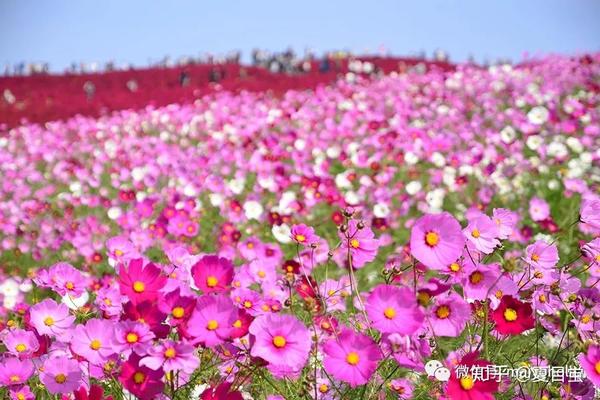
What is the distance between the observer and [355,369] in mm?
1107

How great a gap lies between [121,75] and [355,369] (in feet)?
58.4

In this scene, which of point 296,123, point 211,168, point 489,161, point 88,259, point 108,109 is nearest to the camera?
point 88,259

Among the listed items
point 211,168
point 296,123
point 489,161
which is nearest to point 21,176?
point 211,168

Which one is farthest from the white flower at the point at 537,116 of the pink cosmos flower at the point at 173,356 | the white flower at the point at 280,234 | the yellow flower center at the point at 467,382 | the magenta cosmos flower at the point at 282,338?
the pink cosmos flower at the point at 173,356

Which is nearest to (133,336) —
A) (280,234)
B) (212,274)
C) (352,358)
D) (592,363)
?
(212,274)

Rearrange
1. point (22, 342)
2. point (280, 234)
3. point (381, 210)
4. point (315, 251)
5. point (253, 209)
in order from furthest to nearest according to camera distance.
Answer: point (381, 210) < point (253, 209) < point (315, 251) < point (280, 234) < point (22, 342)

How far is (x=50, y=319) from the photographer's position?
4.66 ft

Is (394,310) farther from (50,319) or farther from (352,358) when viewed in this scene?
(50,319)

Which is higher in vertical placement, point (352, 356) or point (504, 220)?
point (504, 220)

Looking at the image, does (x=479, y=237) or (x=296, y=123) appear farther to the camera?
(x=296, y=123)

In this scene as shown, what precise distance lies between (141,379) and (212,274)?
0.87 ft

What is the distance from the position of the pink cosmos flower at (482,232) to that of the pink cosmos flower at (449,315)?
0.46 feet

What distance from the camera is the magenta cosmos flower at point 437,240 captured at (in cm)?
119

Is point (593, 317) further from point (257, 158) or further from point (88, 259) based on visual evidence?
point (257, 158)
